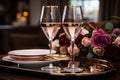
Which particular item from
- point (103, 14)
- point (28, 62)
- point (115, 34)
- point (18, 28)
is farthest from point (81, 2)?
point (28, 62)

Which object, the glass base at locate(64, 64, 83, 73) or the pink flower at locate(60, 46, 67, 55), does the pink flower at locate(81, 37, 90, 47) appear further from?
the glass base at locate(64, 64, 83, 73)

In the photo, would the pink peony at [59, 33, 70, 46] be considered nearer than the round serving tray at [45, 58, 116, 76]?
No

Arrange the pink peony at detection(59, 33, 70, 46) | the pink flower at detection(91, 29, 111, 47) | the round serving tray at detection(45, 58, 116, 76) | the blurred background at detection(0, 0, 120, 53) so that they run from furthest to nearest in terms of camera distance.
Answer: the blurred background at detection(0, 0, 120, 53) → the pink peony at detection(59, 33, 70, 46) → the pink flower at detection(91, 29, 111, 47) → the round serving tray at detection(45, 58, 116, 76)

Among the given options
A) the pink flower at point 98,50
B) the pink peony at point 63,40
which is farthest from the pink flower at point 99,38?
the pink peony at point 63,40

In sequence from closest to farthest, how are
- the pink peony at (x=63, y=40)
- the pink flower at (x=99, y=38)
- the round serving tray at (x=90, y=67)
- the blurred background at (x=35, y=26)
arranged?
the round serving tray at (x=90, y=67), the pink flower at (x=99, y=38), the pink peony at (x=63, y=40), the blurred background at (x=35, y=26)

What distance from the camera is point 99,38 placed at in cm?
120

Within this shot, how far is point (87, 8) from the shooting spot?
4215 mm

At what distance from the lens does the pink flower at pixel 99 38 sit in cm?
120

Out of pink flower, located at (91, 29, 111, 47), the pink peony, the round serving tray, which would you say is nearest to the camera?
the round serving tray

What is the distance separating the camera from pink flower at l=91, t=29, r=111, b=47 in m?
1.20

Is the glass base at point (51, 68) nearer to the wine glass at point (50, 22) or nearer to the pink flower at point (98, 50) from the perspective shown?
the wine glass at point (50, 22)

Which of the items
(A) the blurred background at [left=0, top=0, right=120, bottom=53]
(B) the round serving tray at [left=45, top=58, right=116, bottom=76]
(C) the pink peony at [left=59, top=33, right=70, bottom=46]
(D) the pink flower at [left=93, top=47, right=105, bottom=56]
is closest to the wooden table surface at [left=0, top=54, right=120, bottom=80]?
(B) the round serving tray at [left=45, top=58, right=116, bottom=76]

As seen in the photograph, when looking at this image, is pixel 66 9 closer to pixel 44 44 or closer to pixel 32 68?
pixel 32 68

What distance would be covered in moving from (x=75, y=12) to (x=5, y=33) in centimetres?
352
